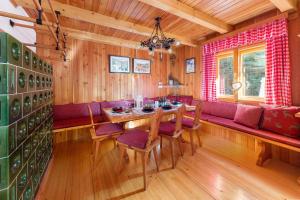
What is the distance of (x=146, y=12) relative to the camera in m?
2.47

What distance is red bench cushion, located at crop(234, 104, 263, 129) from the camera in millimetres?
2465

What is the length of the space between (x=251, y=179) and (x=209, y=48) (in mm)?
2906

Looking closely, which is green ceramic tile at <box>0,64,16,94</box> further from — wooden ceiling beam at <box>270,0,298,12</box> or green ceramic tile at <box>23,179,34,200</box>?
wooden ceiling beam at <box>270,0,298,12</box>

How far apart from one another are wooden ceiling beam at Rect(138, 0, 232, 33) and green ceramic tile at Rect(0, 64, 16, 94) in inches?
67.9

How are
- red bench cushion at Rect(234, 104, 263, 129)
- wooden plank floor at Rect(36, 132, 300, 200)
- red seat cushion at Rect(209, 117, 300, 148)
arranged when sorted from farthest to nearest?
red bench cushion at Rect(234, 104, 263, 129)
red seat cushion at Rect(209, 117, 300, 148)
wooden plank floor at Rect(36, 132, 300, 200)

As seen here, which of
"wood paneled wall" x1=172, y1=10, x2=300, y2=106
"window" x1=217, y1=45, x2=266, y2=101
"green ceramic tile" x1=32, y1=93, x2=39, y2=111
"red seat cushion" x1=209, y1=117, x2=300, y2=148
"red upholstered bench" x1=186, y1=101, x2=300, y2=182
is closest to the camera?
"green ceramic tile" x1=32, y1=93, x2=39, y2=111

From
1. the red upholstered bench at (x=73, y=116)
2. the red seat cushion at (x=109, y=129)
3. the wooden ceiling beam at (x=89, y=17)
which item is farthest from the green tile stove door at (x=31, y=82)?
the red upholstered bench at (x=73, y=116)

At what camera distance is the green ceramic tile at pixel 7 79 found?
2.89 feet

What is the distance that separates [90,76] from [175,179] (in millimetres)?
2903

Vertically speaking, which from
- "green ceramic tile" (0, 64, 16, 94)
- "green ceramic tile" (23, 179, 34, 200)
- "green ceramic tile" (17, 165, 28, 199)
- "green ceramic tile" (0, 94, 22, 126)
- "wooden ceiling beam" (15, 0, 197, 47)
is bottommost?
"green ceramic tile" (23, 179, 34, 200)

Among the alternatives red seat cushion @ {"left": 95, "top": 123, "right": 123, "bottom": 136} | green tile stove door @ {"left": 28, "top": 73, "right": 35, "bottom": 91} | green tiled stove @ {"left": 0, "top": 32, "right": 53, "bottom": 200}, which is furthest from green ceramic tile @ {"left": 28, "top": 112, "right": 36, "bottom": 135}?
red seat cushion @ {"left": 95, "top": 123, "right": 123, "bottom": 136}

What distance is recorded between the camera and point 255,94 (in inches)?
114

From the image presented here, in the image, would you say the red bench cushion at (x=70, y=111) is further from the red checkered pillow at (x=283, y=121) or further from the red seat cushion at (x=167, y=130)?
the red checkered pillow at (x=283, y=121)

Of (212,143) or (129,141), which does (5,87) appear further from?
(212,143)
